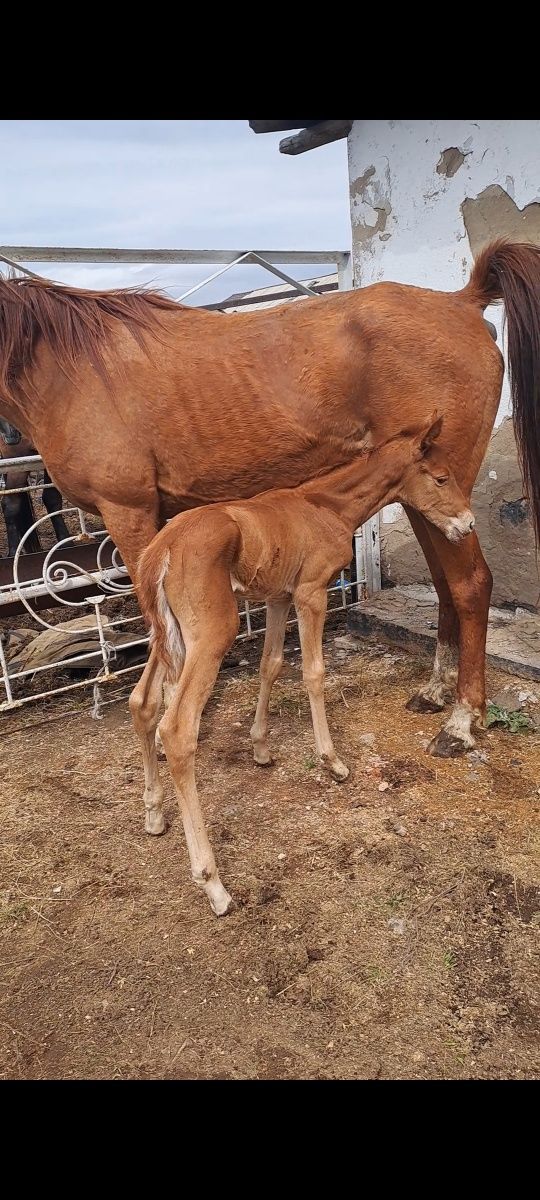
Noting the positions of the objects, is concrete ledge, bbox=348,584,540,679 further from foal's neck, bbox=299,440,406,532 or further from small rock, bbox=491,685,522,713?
foal's neck, bbox=299,440,406,532

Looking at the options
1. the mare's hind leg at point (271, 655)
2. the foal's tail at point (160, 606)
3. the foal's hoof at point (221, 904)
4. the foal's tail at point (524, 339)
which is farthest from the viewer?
the mare's hind leg at point (271, 655)

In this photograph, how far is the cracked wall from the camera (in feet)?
14.3

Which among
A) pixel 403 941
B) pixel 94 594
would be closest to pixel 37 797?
pixel 94 594

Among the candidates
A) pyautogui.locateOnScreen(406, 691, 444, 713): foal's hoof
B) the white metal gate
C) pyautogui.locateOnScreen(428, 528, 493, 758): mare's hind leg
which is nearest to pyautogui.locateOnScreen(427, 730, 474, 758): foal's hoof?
pyautogui.locateOnScreen(428, 528, 493, 758): mare's hind leg

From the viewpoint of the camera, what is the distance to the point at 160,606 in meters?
2.76

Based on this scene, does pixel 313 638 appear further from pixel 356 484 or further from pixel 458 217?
pixel 458 217

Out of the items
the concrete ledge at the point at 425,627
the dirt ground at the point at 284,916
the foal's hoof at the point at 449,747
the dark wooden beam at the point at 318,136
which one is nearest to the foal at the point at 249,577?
the dirt ground at the point at 284,916

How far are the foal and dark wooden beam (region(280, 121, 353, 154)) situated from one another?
320cm

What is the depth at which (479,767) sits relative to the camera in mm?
3438

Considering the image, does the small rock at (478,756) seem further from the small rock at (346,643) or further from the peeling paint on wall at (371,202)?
the peeling paint on wall at (371,202)

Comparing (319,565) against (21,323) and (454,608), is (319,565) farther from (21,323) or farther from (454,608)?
(21,323)

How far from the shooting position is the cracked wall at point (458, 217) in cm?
435

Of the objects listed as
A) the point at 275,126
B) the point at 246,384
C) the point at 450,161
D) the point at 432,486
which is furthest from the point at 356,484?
the point at 275,126

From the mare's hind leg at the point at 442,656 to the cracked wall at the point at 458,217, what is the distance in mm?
1060
